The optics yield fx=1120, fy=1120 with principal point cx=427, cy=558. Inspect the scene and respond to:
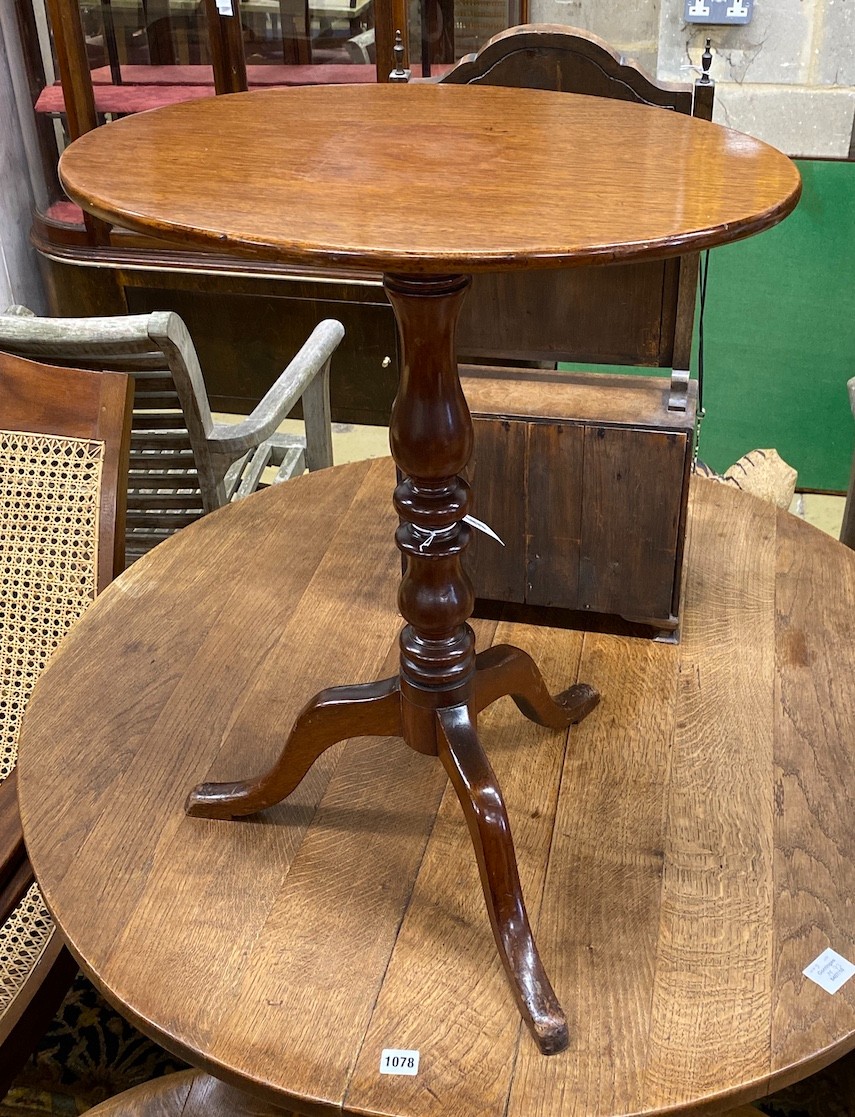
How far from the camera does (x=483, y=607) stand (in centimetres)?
145

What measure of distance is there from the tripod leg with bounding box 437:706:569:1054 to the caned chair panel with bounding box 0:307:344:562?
87 centimetres

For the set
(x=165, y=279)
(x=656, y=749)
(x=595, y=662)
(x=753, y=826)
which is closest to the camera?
(x=753, y=826)

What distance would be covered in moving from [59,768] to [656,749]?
63cm

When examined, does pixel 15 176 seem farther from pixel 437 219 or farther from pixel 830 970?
pixel 830 970

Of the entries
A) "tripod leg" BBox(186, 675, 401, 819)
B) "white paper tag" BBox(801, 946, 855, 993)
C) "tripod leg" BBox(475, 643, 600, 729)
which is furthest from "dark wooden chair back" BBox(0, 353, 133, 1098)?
"white paper tag" BBox(801, 946, 855, 993)

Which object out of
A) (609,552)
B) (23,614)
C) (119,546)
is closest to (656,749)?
(609,552)

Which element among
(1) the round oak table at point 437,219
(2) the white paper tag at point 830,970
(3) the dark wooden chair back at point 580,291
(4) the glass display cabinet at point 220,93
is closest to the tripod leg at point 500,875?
(1) the round oak table at point 437,219

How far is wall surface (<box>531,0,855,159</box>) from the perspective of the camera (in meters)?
2.63

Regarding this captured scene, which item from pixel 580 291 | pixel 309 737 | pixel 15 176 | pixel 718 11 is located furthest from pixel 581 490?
pixel 15 176

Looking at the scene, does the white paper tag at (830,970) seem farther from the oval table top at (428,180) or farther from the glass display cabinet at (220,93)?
the glass display cabinet at (220,93)

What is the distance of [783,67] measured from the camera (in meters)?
2.69

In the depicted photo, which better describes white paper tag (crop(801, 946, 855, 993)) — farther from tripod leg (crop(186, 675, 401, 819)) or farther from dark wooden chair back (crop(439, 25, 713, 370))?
dark wooden chair back (crop(439, 25, 713, 370))

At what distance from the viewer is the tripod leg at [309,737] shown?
1093 millimetres

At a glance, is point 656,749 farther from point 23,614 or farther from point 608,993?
point 23,614
